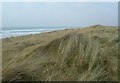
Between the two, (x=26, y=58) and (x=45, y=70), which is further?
(x=26, y=58)

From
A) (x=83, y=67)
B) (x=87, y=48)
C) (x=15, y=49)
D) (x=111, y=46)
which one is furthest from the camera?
(x=15, y=49)

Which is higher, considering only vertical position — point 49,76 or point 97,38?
point 97,38

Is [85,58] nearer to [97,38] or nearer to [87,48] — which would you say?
[87,48]

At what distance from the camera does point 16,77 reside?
5.55 metres

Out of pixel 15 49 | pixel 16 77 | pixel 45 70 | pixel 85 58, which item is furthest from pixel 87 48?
pixel 15 49

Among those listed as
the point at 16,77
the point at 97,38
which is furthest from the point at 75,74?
the point at 97,38

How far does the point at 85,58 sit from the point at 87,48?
1.11 ft

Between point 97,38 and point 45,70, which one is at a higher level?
point 97,38

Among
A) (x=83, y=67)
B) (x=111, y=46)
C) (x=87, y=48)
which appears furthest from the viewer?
(x=111, y=46)

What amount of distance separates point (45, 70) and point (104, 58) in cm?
138

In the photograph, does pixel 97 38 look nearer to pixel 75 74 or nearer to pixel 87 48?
pixel 87 48

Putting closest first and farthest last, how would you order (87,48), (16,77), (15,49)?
(16,77)
(87,48)
(15,49)

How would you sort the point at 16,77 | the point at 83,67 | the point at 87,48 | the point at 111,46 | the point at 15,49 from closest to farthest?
the point at 16,77 → the point at 83,67 → the point at 87,48 → the point at 111,46 → the point at 15,49

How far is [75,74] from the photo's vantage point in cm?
575
